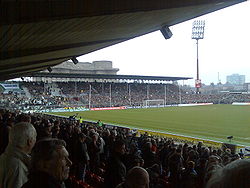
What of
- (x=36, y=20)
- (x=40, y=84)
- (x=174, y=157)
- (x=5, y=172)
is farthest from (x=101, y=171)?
(x=40, y=84)

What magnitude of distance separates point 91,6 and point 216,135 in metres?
19.6

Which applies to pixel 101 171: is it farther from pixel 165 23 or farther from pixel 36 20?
pixel 165 23

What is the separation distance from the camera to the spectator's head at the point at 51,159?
1828 mm

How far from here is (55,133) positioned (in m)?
7.46

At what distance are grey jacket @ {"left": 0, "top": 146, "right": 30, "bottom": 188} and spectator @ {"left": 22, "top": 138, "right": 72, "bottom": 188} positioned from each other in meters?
0.45

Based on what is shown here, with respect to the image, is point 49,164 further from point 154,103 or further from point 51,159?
point 154,103

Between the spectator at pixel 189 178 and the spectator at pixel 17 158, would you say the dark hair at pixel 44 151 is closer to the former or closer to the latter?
the spectator at pixel 17 158

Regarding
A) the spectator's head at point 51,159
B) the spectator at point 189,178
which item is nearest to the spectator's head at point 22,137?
the spectator's head at point 51,159

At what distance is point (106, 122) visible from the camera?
30.6 metres

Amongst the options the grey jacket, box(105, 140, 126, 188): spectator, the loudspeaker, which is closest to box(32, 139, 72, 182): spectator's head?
the grey jacket

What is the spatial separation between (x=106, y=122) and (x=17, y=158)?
93.2 ft

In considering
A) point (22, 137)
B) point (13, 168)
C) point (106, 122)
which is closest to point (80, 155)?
point (22, 137)

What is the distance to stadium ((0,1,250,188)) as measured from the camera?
3.49 meters

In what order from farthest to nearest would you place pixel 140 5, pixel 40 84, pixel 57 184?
pixel 40 84, pixel 140 5, pixel 57 184
